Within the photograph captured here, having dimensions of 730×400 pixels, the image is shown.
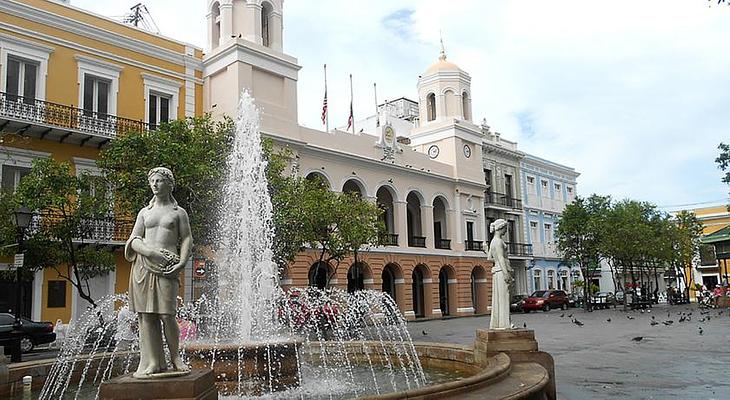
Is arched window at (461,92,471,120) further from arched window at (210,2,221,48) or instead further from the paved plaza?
the paved plaza

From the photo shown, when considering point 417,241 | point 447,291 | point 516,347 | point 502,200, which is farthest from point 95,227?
point 502,200

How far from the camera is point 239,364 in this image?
8.05 meters

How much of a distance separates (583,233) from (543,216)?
9.72 meters

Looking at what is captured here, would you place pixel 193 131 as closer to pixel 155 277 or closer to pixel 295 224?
pixel 295 224

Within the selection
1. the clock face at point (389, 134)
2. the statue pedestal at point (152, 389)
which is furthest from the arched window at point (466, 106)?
the statue pedestal at point (152, 389)

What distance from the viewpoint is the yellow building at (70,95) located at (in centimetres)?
2031

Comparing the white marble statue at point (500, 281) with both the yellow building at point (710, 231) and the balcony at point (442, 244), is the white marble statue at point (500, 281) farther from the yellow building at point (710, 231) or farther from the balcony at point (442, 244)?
the yellow building at point (710, 231)

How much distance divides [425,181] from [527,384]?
1165 inches

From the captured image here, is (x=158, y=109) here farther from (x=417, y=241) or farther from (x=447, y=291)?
(x=447, y=291)

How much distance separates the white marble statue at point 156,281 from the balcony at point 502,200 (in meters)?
37.1

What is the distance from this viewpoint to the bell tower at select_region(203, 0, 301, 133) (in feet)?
85.9

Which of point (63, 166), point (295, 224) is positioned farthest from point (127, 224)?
Result: point (295, 224)

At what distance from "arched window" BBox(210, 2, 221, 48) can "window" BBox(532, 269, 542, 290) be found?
2862 centimetres

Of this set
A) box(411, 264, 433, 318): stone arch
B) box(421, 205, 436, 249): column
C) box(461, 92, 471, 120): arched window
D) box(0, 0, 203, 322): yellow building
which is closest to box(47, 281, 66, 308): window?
box(0, 0, 203, 322): yellow building
